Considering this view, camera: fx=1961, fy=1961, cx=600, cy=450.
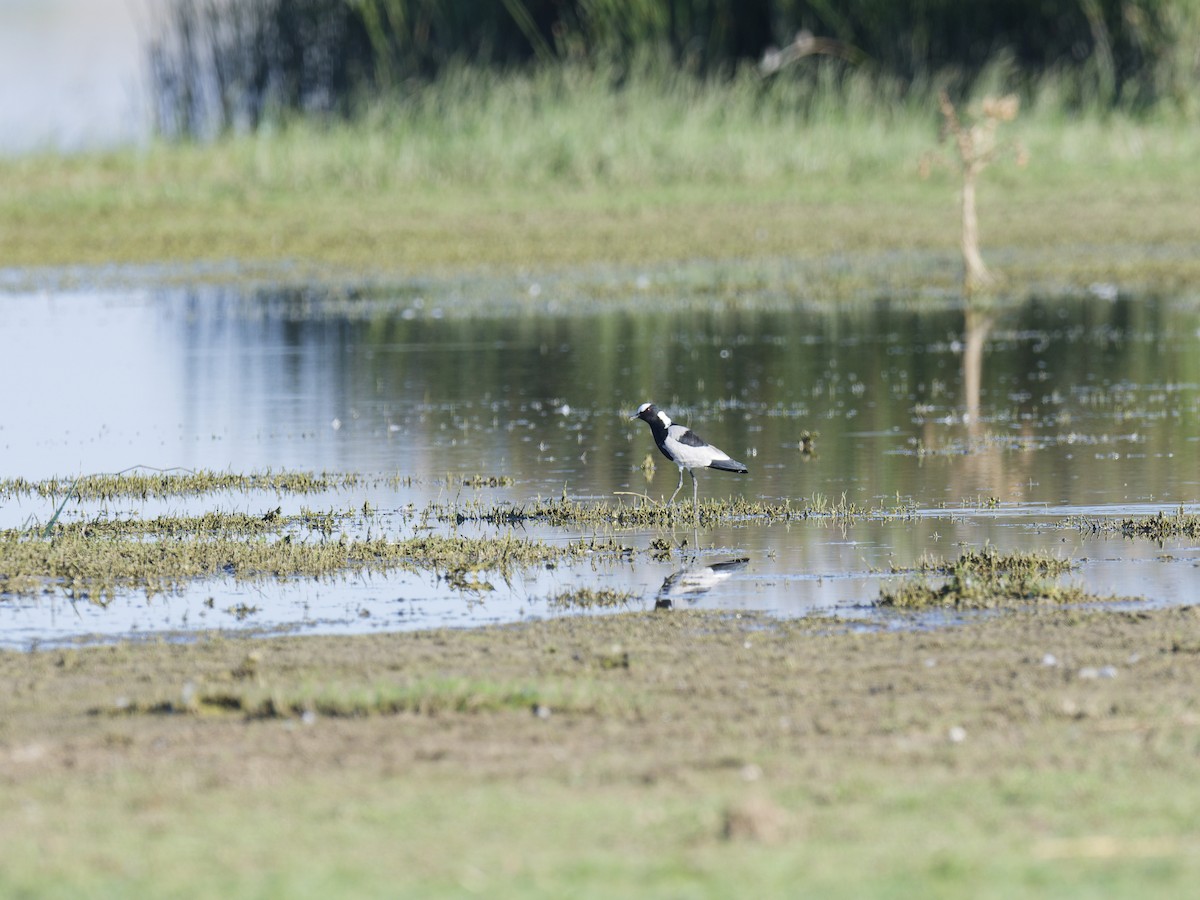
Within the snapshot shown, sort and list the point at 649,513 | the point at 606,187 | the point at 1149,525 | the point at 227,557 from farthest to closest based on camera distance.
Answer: the point at 606,187 < the point at 649,513 < the point at 1149,525 < the point at 227,557

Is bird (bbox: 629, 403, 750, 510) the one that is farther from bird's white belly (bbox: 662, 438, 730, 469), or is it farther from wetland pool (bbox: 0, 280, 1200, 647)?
wetland pool (bbox: 0, 280, 1200, 647)

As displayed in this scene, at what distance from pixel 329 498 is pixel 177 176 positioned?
71.3 ft

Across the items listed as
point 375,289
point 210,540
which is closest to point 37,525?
point 210,540

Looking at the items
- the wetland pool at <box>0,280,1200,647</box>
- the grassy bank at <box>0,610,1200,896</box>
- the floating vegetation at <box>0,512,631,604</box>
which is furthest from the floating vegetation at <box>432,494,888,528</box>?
the grassy bank at <box>0,610,1200,896</box>

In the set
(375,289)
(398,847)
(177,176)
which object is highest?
(177,176)

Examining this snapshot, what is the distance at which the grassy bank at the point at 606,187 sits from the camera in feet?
92.3

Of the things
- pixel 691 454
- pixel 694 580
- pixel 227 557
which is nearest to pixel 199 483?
pixel 227 557

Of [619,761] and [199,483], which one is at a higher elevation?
[199,483]

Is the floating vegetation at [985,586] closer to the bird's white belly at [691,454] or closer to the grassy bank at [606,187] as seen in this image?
the bird's white belly at [691,454]

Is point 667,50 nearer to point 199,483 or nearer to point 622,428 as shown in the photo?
point 622,428

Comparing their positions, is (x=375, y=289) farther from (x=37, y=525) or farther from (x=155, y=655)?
(x=155, y=655)

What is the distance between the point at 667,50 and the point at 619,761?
3028 cm

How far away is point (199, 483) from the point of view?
12477mm

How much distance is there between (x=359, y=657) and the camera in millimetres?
7867
